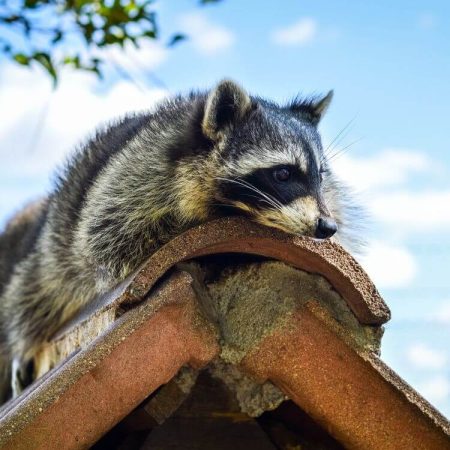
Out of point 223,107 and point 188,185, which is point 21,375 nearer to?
point 188,185

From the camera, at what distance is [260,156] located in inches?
135

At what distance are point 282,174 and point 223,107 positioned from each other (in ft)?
1.36

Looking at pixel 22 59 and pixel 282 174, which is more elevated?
pixel 282 174

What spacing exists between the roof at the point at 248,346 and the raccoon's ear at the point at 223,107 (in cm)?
102

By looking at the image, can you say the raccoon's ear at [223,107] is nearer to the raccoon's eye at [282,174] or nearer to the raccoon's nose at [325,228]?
the raccoon's eye at [282,174]

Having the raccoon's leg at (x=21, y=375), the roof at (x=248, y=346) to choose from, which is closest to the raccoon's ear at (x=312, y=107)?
the roof at (x=248, y=346)

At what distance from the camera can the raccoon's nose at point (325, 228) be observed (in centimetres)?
279

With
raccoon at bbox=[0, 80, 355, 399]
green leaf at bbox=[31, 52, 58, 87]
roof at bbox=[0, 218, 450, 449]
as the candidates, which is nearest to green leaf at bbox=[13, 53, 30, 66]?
green leaf at bbox=[31, 52, 58, 87]

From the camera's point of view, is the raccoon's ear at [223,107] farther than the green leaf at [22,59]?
Yes

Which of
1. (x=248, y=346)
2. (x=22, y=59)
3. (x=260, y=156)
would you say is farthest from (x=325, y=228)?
(x=22, y=59)

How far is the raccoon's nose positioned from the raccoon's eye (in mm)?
454

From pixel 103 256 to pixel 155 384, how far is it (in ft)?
4.08

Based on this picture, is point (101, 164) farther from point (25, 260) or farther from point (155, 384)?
point (155, 384)

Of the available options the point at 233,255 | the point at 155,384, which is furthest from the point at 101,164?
the point at 155,384
